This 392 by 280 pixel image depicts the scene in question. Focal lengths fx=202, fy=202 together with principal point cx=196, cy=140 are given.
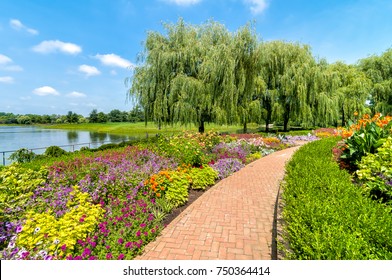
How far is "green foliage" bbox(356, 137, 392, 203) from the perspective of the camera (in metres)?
3.45

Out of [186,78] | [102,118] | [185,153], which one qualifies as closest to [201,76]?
[186,78]

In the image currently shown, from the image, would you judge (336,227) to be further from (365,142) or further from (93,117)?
(93,117)

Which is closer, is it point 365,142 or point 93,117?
point 365,142

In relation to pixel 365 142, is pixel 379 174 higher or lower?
lower

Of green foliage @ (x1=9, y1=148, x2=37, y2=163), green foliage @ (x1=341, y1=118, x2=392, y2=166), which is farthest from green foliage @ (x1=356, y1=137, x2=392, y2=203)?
green foliage @ (x1=9, y1=148, x2=37, y2=163)

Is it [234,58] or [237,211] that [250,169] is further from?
[234,58]

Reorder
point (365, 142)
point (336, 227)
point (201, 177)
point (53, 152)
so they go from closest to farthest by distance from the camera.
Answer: point (336, 227) < point (365, 142) < point (201, 177) < point (53, 152)

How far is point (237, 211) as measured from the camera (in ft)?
14.1

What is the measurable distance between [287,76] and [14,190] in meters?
18.8

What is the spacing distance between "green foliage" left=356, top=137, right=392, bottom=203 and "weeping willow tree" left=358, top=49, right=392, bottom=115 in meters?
25.7

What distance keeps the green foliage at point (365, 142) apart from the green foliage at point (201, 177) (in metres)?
3.70

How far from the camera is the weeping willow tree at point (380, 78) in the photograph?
23.3 meters

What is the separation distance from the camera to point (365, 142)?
16.7 ft

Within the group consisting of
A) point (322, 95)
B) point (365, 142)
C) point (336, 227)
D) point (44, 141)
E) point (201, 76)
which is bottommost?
point (44, 141)
